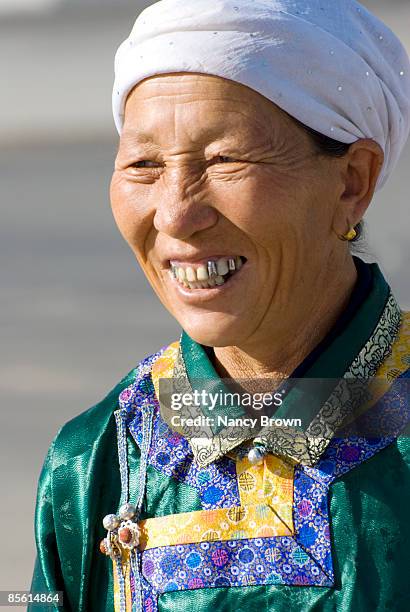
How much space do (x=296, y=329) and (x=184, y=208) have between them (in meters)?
0.31

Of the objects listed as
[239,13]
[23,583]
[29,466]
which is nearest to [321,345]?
[239,13]

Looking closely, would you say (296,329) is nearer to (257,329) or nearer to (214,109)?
(257,329)

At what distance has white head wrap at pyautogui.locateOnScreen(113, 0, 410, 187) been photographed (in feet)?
6.36

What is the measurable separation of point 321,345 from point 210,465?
27 centimetres

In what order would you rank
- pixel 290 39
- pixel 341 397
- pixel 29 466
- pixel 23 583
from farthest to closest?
pixel 29 466 < pixel 23 583 < pixel 341 397 < pixel 290 39

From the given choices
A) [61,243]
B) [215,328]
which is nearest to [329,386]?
[215,328]

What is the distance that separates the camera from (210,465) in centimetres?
211

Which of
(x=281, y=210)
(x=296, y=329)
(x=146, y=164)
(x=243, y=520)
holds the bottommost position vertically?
(x=243, y=520)

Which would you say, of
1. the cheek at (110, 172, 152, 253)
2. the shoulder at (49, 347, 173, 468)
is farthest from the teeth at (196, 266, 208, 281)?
the shoulder at (49, 347, 173, 468)

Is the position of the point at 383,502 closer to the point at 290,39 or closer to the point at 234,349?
the point at 234,349

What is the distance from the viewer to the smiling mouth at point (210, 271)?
1.99 metres

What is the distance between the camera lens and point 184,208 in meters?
1.95

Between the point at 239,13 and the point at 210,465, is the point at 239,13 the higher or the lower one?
the higher one

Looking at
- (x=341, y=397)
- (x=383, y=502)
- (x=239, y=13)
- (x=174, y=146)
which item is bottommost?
(x=383, y=502)
